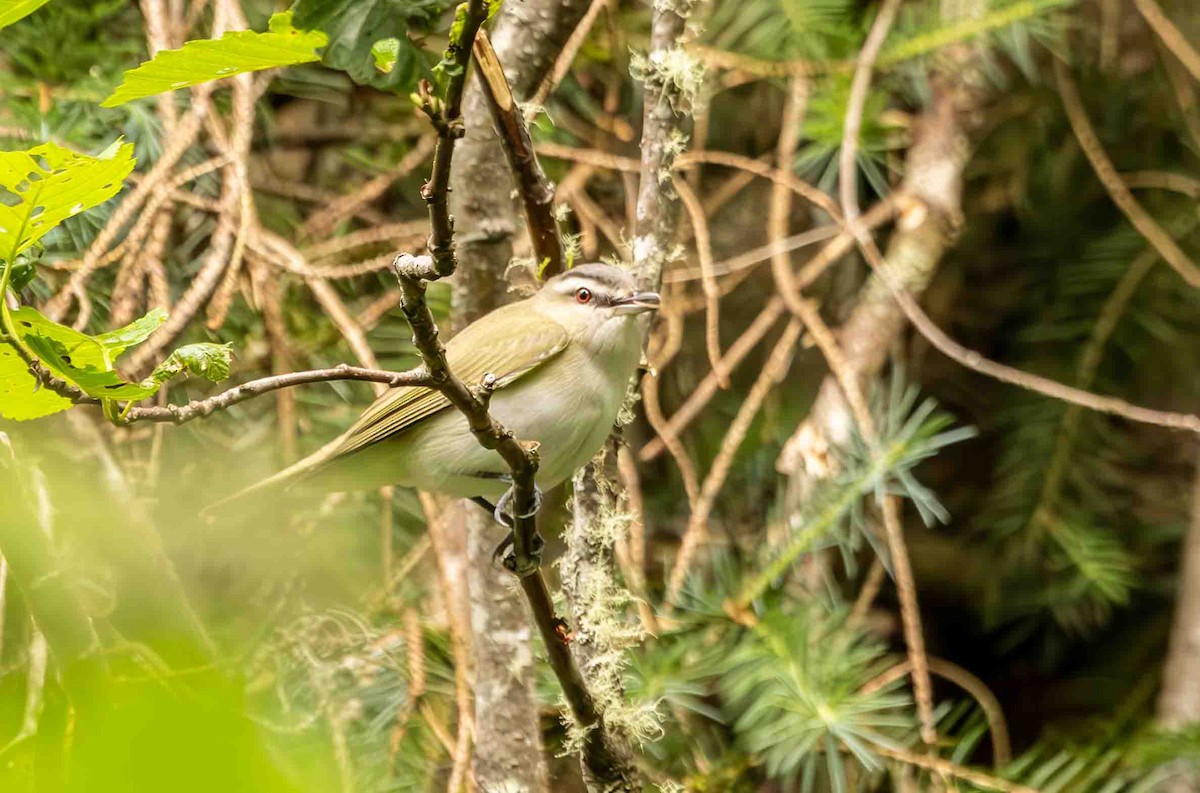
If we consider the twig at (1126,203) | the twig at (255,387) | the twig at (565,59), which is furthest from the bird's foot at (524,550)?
the twig at (1126,203)

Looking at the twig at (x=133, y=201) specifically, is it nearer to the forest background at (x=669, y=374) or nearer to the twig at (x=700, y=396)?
the forest background at (x=669, y=374)

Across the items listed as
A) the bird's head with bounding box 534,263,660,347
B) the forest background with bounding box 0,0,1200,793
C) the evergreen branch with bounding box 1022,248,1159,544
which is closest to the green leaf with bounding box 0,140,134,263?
the forest background with bounding box 0,0,1200,793

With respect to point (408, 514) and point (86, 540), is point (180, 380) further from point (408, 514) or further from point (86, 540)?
point (86, 540)

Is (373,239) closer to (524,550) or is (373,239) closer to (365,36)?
(524,550)

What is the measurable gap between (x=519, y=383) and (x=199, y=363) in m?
0.90

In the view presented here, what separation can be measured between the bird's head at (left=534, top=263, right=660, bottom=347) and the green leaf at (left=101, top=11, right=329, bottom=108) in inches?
36.3

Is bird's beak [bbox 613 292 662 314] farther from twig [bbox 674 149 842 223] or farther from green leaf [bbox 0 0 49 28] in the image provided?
green leaf [bbox 0 0 49 28]

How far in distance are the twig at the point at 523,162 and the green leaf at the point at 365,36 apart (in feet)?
0.96

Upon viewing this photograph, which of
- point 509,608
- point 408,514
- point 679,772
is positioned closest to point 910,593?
point 679,772

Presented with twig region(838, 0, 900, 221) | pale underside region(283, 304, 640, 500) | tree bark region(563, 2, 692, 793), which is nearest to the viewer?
tree bark region(563, 2, 692, 793)

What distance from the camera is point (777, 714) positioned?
1997 millimetres

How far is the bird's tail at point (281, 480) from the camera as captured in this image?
176cm

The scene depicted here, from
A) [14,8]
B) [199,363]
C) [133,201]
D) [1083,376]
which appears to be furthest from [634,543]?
[14,8]

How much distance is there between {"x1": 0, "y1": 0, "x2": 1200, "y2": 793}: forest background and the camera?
4.95 ft
